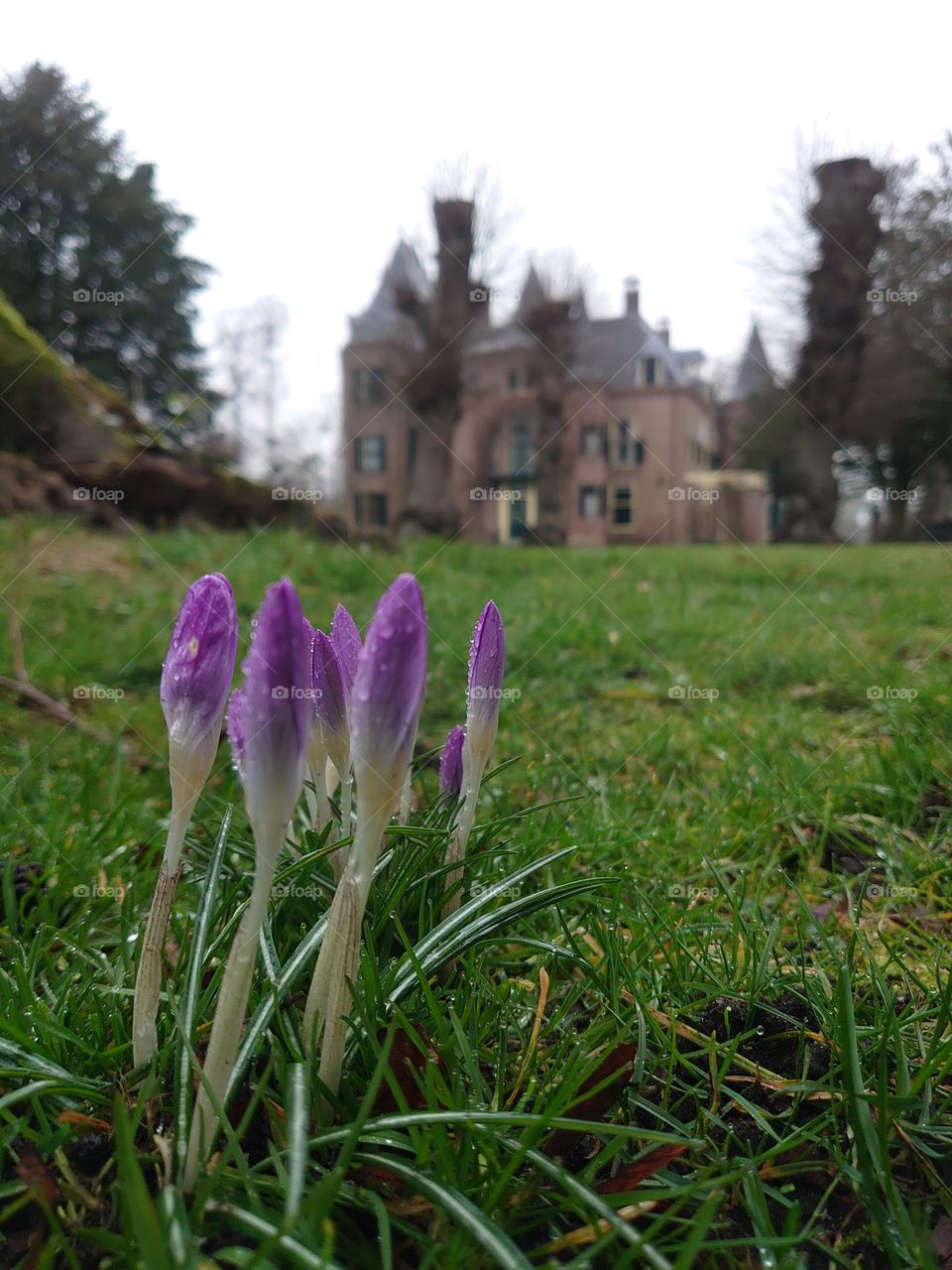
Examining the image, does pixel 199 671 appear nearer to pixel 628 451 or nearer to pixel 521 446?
pixel 521 446

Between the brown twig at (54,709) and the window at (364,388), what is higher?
the window at (364,388)

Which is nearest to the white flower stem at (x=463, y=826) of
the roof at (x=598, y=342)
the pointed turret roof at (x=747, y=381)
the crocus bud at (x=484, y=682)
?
the crocus bud at (x=484, y=682)

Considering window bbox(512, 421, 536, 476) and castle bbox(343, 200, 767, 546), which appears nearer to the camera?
castle bbox(343, 200, 767, 546)

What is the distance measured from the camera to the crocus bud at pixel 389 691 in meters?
0.85

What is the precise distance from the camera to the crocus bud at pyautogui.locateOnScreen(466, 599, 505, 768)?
121cm

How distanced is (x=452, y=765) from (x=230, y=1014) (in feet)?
2.35

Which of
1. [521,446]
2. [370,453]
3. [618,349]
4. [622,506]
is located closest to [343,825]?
[618,349]

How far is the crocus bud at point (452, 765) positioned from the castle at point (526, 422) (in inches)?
485

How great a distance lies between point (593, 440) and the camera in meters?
28.2

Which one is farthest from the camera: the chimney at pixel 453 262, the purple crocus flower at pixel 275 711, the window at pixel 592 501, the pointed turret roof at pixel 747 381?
the window at pixel 592 501

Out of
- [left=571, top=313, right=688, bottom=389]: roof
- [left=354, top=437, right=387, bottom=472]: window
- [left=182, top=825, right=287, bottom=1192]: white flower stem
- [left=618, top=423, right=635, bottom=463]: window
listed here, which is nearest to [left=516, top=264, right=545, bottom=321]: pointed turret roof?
[left=571, top=313, right=688, bottom=389]: roof

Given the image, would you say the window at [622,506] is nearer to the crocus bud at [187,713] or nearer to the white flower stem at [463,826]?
the white flower stem at [463,826]

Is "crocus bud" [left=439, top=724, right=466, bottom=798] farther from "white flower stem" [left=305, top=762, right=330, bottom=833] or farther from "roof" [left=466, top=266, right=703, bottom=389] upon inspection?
"roof" [left=466, top=266, right=703, bottom=389]

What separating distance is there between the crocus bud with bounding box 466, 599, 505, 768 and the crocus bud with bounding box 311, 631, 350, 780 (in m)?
0.21
